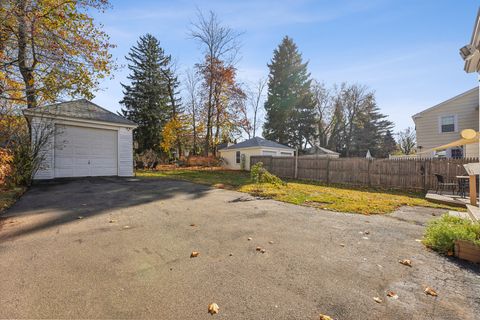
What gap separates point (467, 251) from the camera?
3.17m

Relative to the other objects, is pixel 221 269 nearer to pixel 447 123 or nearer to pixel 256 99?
pixel 447 123

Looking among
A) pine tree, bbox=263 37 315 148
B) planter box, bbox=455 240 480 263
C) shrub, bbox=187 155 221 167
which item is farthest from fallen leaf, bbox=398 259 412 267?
pine tree, bbox=263 37 315 148

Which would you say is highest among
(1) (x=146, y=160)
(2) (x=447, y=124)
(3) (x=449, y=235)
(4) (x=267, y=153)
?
(2) (x=447, y=124)

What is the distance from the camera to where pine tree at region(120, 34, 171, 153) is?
23.1 m

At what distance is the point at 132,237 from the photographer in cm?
379

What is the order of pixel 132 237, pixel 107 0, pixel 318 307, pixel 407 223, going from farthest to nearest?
pixel 107 0, pixel 407 223, pixel 132 237, pixel 318 307

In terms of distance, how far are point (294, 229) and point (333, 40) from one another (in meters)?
11.1

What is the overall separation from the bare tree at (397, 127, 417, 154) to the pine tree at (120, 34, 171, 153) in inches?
1726

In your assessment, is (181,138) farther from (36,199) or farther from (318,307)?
(318,307)

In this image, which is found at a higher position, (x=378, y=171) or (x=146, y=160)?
(x=146, y=160)

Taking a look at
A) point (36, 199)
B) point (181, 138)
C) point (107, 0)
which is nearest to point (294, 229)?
point (36, 199)

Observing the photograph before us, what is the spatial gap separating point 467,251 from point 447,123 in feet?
50.9

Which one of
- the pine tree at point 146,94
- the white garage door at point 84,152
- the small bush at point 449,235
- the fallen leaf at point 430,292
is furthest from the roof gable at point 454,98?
the pine tree at point 146,94

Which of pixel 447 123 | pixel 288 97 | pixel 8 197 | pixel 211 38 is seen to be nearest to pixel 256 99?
pixel 288 97
